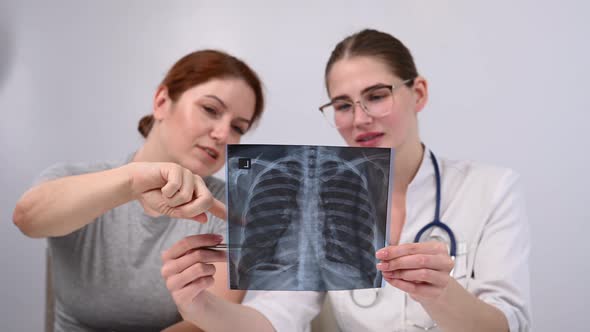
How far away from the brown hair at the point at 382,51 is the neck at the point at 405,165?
173 millimetres

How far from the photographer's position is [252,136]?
5.83 ft

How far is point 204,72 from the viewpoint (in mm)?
1401

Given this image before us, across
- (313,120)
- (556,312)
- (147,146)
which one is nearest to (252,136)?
(313,120)

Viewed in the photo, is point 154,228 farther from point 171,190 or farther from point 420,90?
point 420,90

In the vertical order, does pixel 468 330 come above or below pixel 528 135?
below

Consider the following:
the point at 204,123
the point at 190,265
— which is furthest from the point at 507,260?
the point at 204,123

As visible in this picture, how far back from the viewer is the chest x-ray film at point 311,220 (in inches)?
33.9

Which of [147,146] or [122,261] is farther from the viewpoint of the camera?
[147,146]

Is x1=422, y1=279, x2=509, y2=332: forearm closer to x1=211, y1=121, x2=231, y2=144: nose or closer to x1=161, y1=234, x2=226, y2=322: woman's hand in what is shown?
x1=161, y1=234, x2=226, y2=322: woman's hand

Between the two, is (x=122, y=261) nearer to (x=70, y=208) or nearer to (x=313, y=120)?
(x=70, y=208)

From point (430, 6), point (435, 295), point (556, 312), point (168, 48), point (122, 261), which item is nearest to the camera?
point (435, 295)

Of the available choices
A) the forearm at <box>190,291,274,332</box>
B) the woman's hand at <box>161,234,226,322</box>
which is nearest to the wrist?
the woman's hand at <box>161,234,226,322</box>

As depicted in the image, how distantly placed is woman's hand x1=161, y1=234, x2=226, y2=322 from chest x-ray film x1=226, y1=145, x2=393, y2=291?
5cm

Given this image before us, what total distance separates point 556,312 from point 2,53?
84.8 inches
